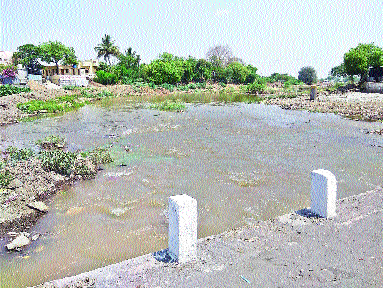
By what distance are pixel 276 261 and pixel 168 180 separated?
18.1 feet

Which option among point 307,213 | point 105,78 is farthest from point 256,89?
point 307,213

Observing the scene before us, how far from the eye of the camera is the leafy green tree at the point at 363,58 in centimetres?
4031

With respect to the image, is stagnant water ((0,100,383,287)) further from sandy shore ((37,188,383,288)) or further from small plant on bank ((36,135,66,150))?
sandy shore ((37,188,383,288))

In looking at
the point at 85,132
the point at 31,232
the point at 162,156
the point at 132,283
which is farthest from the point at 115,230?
the point at 85,132

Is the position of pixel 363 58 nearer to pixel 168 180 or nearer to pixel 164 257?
pixel 168 180

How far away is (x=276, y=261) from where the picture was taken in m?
4.68

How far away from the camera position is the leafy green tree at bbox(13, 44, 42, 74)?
2462 inches

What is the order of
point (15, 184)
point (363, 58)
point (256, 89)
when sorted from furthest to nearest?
point (256, 89) → point (363, 58) → point (15, 184)

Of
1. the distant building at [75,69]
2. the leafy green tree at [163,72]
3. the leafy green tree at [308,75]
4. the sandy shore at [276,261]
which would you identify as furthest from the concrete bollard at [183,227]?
the leafy green tree at [308,75]

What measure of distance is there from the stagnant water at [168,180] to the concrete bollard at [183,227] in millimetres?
1645

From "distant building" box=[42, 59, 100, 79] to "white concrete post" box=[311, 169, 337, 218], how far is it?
59.4 metres

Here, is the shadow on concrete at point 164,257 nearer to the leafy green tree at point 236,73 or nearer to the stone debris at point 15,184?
the stone debris at point 15,184

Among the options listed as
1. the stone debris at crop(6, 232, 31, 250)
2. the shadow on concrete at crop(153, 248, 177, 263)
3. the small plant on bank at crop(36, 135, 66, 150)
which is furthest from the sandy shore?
the small plant on bank at crop(36, 135, 66, 150)

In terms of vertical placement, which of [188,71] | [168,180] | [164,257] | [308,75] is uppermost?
[308,75]
